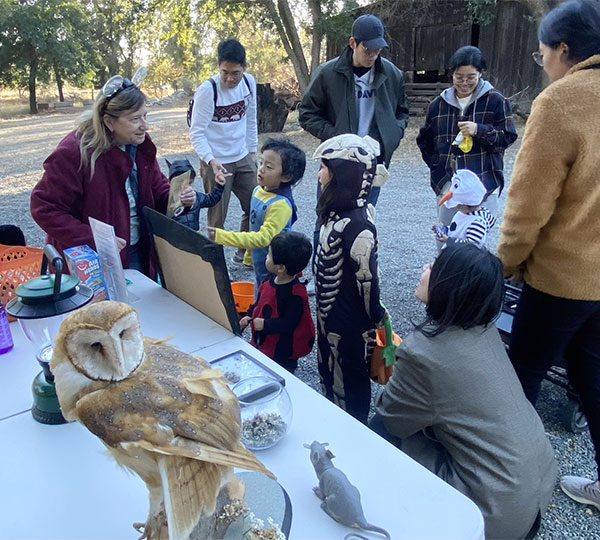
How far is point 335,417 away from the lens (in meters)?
1.39

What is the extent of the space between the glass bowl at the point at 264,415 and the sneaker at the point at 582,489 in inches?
62.6

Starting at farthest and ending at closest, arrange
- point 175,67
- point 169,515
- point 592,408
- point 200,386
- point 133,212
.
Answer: point 175,67
point 133,212
point 592,408
point 200,386
point 169,515

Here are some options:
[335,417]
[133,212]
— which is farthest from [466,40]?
[335,417]

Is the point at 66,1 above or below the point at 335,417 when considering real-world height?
above

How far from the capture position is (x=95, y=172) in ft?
7.73

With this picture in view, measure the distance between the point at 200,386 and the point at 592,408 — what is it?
1677 millimetres

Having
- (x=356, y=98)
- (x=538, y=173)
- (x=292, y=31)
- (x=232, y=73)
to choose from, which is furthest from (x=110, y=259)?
(x=292, y=31)

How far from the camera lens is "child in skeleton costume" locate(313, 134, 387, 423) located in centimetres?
216

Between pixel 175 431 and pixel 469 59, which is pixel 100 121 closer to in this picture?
pixel 175 431

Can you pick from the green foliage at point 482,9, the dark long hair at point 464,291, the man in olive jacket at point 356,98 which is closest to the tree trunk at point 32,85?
the green foliage at point 482,9

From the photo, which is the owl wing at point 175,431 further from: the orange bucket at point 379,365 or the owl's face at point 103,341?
the orange bucket at point 379,365

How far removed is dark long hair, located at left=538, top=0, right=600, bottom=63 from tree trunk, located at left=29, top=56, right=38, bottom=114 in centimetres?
2595

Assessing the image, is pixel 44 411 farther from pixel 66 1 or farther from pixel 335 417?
pixel 66 1

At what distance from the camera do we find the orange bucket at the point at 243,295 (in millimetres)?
3448
